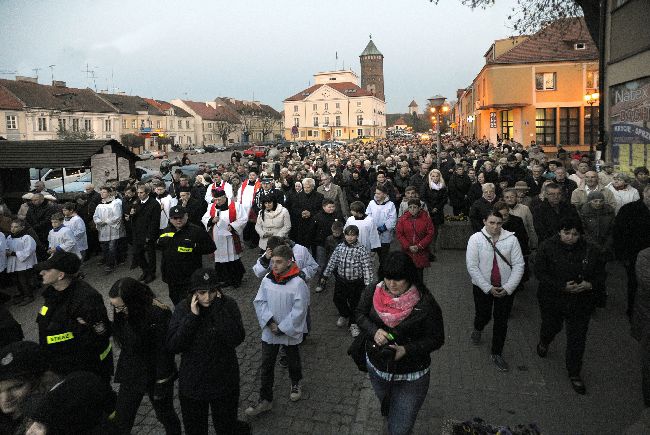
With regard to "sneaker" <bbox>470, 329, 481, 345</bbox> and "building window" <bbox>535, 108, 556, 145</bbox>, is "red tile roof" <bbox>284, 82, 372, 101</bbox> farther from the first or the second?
"sneaker" <bbox>470, 329, 481, 345</bbox>

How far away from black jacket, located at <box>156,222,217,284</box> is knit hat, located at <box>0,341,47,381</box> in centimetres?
371

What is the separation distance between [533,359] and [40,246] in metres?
8.72

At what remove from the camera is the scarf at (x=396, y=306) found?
375 centimetres

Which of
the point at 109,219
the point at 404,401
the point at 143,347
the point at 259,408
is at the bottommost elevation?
the point at 259,408

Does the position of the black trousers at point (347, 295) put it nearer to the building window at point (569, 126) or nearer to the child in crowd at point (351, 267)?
the child in crowd at point (351, 267)

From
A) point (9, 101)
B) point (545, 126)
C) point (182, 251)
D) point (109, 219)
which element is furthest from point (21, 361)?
point (9, 101)

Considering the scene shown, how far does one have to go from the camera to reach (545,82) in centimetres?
3425

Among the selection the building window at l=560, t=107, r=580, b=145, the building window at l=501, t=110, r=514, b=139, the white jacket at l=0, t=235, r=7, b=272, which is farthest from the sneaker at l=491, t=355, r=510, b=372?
the building window at l=501, t=110, r=514, b=139

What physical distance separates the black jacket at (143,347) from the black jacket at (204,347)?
0.31 m

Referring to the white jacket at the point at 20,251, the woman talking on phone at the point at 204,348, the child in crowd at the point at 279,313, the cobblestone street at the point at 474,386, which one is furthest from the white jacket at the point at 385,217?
the white jacket at the point at 20,251

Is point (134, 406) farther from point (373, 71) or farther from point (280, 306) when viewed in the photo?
point (373, 71)

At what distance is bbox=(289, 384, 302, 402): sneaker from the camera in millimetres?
5195

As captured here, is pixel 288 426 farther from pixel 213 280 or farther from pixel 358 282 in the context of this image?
pixel 358 282

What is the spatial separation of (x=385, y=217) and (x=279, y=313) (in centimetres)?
430
